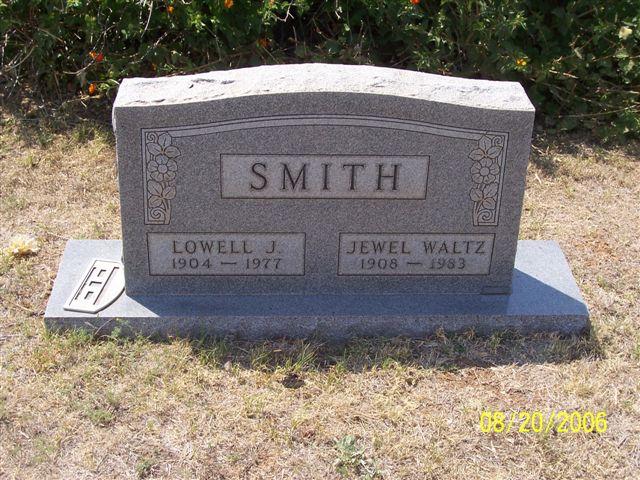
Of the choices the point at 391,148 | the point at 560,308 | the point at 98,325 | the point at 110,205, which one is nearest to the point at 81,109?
the point at 110,205

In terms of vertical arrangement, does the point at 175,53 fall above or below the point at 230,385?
above

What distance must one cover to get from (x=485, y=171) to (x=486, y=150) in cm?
9

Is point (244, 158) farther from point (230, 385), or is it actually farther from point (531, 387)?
point (531, 387)

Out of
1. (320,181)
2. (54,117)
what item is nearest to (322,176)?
(320,181)

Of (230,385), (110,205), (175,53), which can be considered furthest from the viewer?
(175,53)

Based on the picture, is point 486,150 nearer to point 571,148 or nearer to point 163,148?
point 163,148

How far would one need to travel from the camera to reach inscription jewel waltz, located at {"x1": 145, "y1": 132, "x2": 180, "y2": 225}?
11.2ft

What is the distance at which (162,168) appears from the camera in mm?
3449

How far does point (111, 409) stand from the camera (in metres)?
3.18

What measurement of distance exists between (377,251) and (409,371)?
54 centimetres

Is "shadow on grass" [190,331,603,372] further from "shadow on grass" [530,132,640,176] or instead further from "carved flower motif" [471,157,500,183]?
"shadow on grass" [530,132,640,176]

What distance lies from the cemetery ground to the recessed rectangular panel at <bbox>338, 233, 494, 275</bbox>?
0.31m
